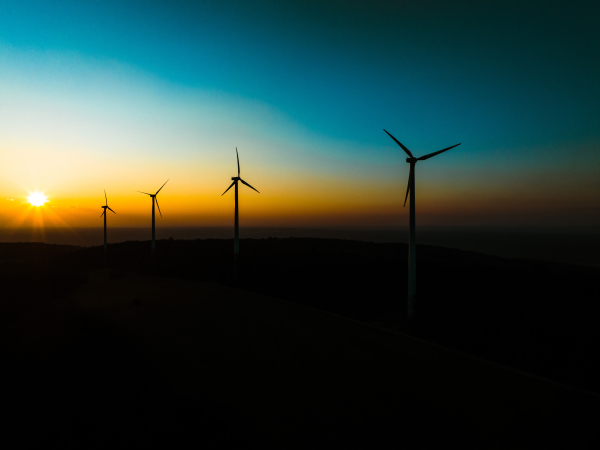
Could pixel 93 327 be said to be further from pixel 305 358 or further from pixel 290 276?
pixel 290 276

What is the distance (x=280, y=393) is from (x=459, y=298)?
1134cm

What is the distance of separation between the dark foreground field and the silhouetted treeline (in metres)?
0.08

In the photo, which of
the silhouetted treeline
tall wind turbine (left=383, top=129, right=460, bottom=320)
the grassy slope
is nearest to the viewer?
the grassy slope

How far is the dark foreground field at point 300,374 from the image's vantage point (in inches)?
241

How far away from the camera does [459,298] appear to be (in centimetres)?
1589

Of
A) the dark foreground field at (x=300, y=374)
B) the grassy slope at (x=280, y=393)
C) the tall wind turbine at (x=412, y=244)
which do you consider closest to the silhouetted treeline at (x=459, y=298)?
the dark foreground field at (x=300, y=374)

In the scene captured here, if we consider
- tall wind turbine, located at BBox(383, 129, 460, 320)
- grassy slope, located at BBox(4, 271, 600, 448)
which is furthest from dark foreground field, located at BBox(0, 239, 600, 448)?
tall wind turbine, located at BBox(383, 129, 460, 320)

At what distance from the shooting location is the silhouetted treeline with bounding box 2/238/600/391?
32.8ft

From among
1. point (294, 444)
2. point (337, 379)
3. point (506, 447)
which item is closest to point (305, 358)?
point (337, 379)

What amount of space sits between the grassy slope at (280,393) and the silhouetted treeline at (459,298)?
1494mm

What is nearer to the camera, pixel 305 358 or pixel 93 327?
pixel 305 358

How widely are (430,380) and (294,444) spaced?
416 cm

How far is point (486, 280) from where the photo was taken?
70.8ft

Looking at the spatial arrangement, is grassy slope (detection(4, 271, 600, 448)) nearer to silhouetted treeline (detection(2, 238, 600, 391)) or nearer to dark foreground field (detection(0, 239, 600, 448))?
dark foreground field (detection(0, 239, 600, 448))
